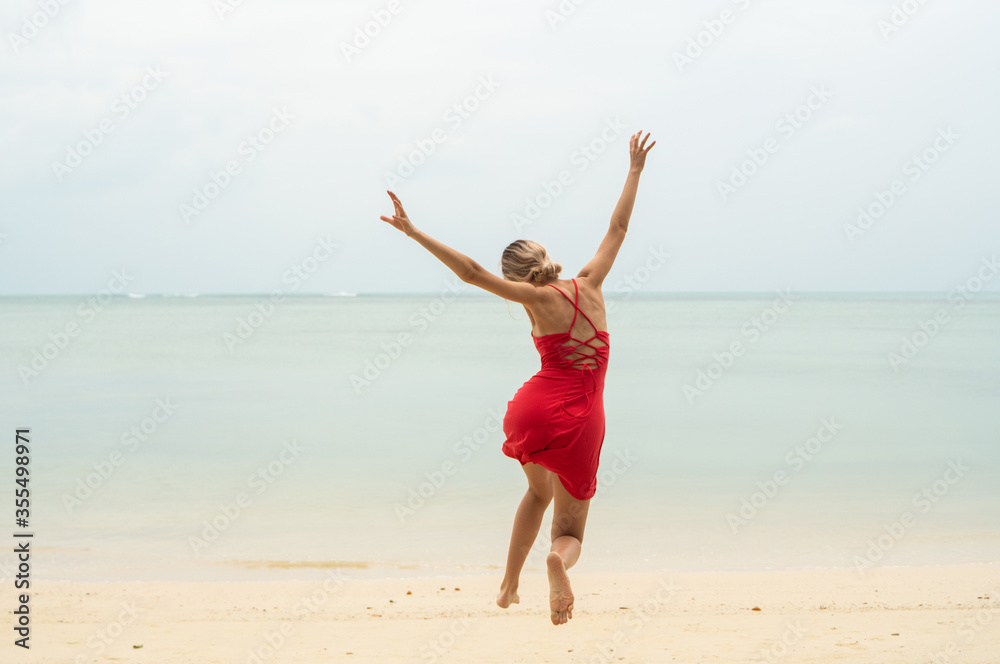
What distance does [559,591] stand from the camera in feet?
12.1

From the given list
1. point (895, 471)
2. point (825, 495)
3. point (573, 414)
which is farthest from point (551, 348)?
point (895, 471)

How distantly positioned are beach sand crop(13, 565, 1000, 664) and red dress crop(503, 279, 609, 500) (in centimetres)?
241

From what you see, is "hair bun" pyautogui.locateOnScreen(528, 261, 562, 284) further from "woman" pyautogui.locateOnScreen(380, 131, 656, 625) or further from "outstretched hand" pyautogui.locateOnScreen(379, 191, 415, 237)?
"outstretched hand" pyautogui.locateOnScreen(379, 191, 415, 237)

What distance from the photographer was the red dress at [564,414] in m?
3.79

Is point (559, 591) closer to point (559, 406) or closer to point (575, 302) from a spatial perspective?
point (559, 406)

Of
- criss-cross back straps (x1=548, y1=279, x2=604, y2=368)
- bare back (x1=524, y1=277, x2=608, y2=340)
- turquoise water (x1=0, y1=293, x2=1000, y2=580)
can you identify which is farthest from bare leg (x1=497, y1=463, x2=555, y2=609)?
turquoise water (x1=0, y1=293, x2=1000, y2=580)

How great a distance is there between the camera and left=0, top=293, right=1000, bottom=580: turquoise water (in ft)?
27.4

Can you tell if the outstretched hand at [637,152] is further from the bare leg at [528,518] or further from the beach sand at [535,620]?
the beach sand at [535,620]

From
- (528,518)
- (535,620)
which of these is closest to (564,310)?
(528,518)

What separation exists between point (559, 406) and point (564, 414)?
0.13 feet

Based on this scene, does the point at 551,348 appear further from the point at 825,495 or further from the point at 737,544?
the point at 825,495

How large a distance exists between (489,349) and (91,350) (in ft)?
46.6

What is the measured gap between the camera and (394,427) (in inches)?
601

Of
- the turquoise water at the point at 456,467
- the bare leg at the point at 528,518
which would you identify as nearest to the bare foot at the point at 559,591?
the bare leg at the point at 528,518
